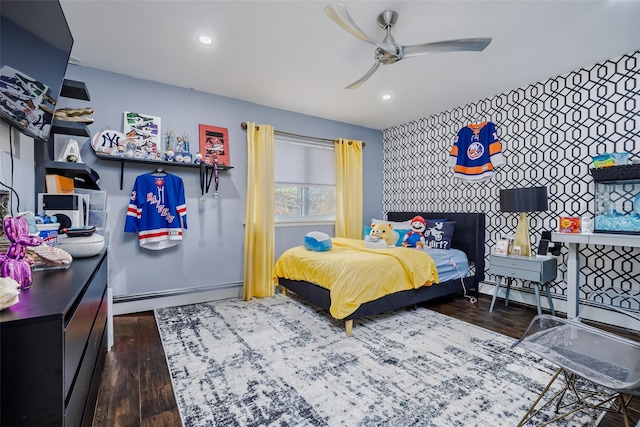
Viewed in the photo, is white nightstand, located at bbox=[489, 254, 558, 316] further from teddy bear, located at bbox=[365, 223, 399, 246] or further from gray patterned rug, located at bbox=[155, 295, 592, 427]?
teddy bear, located at bbox=[365, 223, 399, 246]

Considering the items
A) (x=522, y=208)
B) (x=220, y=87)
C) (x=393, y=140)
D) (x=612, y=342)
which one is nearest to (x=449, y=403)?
(x=612, y=342)

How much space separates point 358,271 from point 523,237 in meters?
1.89

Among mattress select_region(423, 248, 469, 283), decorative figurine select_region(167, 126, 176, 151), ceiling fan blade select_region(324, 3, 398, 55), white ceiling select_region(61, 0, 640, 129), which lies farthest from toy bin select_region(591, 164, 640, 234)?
decorative figurine select_region(167, 126, 176, 151)

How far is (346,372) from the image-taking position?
196 centimetres

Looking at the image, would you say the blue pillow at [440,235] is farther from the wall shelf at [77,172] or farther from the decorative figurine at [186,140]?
the wall shelf at [77,172]

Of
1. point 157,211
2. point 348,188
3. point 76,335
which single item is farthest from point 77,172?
point 348,188

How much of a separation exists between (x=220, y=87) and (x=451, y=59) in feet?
8.12

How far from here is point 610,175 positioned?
2477 mm

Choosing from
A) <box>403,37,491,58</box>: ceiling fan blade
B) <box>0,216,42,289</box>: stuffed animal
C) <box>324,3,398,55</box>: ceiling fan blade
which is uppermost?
<box>324,3,398,55</box>: ceiling fan blade

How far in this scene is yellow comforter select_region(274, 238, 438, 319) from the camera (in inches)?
97.7

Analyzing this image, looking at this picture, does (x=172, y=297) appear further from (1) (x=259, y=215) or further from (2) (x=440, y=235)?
(2) (x=440, y=235)

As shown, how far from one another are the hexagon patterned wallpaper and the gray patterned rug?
1382 millimetres

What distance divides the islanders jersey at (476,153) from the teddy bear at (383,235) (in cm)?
130

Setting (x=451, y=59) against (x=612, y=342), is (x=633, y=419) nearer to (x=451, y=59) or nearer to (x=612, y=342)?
(x=612, y=342)
